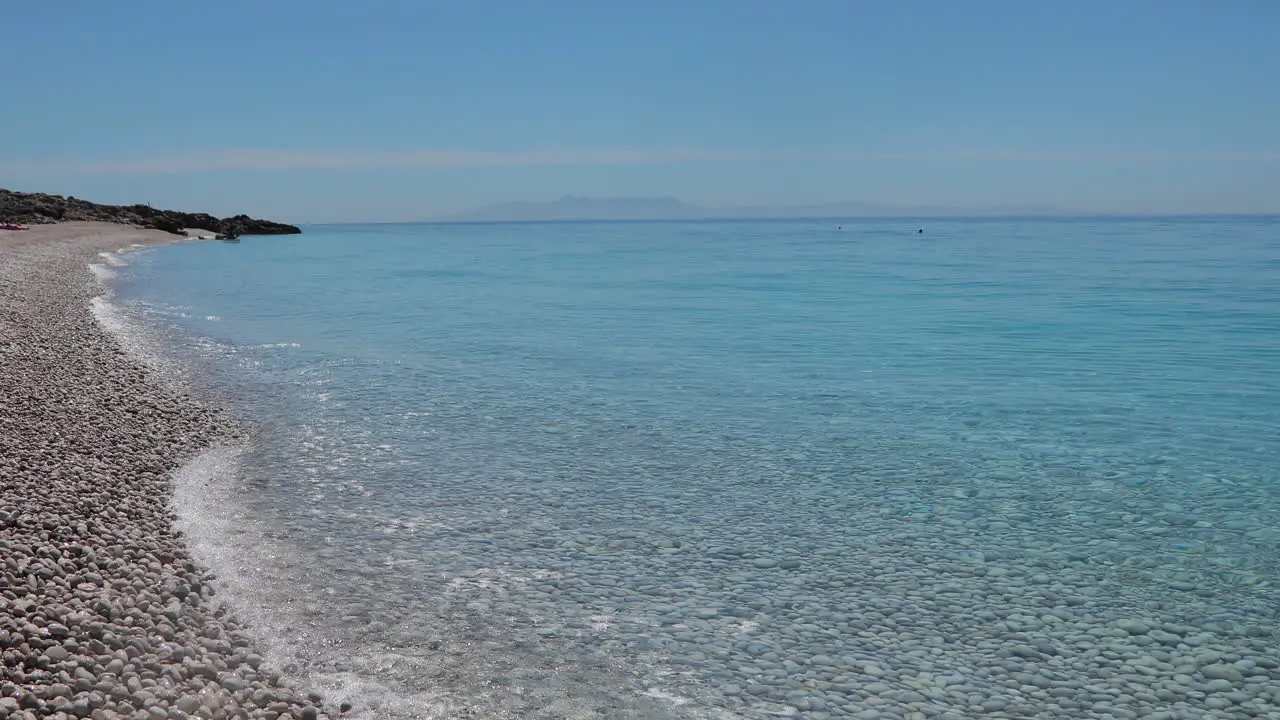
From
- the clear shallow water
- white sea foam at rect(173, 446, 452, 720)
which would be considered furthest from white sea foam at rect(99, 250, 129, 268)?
white sea foam at rect(173, 446, 452, 720)

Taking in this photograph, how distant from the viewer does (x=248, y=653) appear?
736cm

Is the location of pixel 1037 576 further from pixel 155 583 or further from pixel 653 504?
pixel 155 583

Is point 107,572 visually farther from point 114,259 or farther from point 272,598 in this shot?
point 114,259

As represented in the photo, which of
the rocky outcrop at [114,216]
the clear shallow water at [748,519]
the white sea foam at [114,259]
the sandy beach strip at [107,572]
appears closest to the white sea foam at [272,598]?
the clear shallow water at [748,519]

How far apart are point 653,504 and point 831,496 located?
2.16 metres

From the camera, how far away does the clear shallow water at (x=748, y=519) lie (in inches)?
294

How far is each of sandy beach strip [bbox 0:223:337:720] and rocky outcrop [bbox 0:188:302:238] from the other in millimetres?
74405

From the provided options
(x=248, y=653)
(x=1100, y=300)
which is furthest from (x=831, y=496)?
(x=1100, y=300)

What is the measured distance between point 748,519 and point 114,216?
110m

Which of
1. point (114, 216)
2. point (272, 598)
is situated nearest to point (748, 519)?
point (272, 598)

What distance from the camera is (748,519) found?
11000 mm

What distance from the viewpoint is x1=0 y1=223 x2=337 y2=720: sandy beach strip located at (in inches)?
247

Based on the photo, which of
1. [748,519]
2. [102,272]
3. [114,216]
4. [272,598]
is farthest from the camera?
[114,216]

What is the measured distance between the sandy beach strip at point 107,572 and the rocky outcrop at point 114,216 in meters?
74.4
